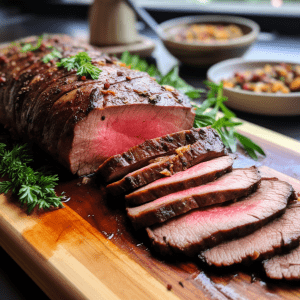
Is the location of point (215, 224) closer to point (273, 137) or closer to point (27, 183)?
point (27, 183)

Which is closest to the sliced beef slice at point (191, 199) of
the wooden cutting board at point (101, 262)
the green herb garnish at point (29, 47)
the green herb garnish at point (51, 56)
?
the wooden cutting board at point (101, 262)

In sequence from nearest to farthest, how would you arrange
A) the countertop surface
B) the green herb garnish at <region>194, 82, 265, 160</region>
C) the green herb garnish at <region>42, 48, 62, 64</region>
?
the countertop surface
the green herb garnish at <region>194, 82, 265, 160</region>
the green herb garnish at <region>42, 48, 62, 64</region>

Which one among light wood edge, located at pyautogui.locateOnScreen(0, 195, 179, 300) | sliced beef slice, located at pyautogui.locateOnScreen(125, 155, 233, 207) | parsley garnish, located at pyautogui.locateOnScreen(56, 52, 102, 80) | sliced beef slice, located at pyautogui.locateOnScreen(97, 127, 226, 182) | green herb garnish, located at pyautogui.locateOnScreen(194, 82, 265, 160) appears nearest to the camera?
light wood edge, located at pyautogui.locateOnScreen(0, 195, 179, 300)

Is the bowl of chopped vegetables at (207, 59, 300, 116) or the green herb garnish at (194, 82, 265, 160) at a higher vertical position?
the bowl of chopped vegetables at (207, 59, 300, 116)

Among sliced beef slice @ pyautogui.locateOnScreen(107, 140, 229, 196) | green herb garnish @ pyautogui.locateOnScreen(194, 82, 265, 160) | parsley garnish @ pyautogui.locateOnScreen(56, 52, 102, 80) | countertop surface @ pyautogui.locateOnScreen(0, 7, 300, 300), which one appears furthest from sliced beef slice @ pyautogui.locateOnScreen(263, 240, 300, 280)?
parsley garnish @ pyautogui.locateOnScreen(56, 52, 102, 80)

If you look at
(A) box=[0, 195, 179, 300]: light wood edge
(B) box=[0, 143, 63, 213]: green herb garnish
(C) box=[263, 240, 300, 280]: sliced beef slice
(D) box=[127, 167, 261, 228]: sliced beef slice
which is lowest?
(A) box=[0, 195, 179, 300]: light wood edge

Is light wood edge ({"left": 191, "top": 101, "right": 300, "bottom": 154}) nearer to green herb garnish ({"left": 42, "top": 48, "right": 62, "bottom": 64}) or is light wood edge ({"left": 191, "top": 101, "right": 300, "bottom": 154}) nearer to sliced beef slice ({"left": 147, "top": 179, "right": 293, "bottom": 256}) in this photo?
sliced beef slice ({"left": 147, "top": 179, "right": 293, "bottom": 256})

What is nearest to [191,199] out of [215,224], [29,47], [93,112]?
[215,224]

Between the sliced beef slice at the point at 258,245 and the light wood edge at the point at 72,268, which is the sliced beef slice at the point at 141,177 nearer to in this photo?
the light wood edge at the point at 72,268
